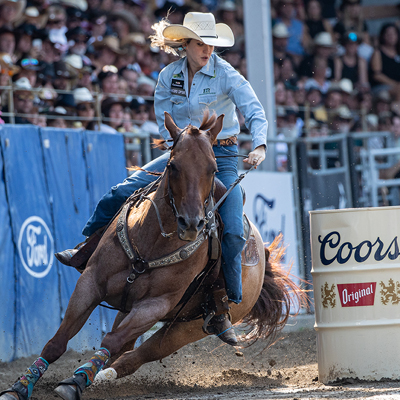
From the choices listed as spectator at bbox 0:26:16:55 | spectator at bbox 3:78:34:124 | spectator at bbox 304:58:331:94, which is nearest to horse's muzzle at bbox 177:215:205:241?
spectator at bbox 3:78:34:124

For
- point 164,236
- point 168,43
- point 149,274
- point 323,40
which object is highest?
point 323,40

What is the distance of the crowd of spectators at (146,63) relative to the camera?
8641mm

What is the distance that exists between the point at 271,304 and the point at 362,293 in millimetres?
1226

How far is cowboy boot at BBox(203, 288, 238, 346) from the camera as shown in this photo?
5.08 meters

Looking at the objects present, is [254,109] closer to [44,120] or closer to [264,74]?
[44,120]

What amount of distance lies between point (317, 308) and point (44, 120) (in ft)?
13.8

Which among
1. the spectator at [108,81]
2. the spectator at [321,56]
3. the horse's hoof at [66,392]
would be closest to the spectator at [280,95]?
the spectator at [321,56]

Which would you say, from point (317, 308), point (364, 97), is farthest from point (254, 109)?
point (364, 97)

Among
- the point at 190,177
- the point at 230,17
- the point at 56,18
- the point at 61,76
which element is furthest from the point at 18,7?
the point at 190,177

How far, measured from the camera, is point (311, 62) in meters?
14.0

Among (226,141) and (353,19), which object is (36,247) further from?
(353,19)

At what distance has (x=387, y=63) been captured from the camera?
50.5 feet

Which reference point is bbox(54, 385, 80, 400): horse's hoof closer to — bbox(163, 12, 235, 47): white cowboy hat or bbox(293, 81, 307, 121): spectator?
bbox(163, 12, 235, 47): white cowboy hat

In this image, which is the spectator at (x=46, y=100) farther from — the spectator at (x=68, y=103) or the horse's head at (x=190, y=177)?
the horse's head at (x=190, y=177)
